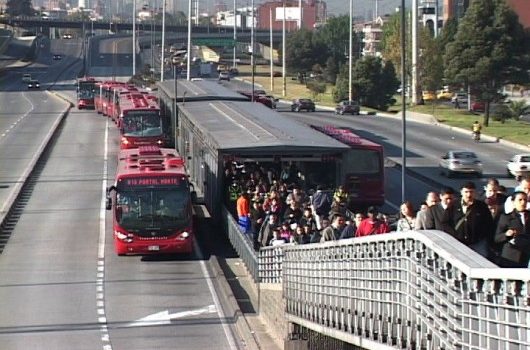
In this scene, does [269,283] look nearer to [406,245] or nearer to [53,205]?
[406,245]

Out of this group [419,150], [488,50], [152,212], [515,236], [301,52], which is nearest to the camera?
[515,236]

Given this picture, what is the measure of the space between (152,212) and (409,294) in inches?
758

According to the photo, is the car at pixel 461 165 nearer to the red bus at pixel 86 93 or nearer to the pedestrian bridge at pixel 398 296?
the pedestrian bridge at pixel 398 296

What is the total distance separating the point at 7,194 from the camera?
43094mm

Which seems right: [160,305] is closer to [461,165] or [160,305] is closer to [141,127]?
[461,165]

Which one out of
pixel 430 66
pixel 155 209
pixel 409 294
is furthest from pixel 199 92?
pixel 430 66

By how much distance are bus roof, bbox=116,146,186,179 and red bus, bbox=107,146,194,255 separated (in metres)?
0.03

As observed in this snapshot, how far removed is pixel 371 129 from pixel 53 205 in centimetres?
3727

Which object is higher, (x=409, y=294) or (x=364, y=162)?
(x=409, y=294)

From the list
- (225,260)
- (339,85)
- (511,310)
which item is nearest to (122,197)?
(225,260)

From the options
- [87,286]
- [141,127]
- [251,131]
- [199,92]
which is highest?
[199,92]

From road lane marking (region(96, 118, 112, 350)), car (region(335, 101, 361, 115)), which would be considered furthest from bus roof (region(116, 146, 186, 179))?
car (region(335, 101, 361, 115))

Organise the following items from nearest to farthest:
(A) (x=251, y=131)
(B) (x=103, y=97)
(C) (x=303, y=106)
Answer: (A) (x=251, y=131) < (B) (x=103, y=97) < (C) (x=303, y=106)

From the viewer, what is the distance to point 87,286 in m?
27.8
